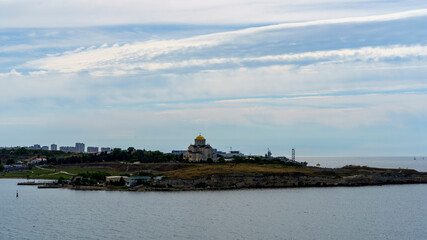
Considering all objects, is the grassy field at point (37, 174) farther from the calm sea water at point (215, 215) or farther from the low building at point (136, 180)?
the calm sea water at point (215, 215)

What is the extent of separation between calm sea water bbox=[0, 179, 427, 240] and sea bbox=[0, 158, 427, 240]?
0.34ft

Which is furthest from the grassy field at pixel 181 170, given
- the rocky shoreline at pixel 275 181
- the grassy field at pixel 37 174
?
the rocky shoreline at pixel 275 181

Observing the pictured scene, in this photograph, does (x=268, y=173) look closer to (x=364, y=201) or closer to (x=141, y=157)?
(x=364, y=201)

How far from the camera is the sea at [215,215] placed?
55.2 meters

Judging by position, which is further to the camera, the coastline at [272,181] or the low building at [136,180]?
the low building at [136,180]

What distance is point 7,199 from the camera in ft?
286

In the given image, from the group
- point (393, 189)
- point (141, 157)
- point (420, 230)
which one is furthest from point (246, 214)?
point (141, 157)

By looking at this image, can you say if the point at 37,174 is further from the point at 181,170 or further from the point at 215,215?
the point at 215,215

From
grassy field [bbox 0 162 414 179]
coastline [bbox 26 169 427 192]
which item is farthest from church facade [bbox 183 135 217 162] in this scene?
coastline [bbox 26 169 427 192]

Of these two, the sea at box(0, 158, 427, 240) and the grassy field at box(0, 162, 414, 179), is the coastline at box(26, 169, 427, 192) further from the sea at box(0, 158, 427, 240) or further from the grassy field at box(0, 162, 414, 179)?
the sea at box(0, 158, 427, 240)

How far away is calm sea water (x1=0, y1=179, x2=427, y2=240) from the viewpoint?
55250mm

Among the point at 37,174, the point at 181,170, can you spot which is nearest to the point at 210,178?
the point at 181,170

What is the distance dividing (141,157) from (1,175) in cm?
4276

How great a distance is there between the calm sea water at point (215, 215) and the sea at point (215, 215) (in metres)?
0.10
